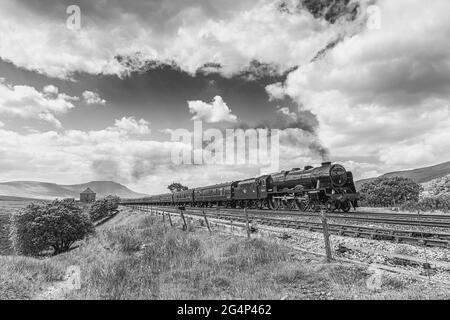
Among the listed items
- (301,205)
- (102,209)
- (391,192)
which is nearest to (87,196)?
(102,209)

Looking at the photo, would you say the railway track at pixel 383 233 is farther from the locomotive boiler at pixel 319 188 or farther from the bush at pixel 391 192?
the bush at pixel 391 192

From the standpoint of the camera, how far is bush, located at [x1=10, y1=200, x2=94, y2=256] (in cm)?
3803

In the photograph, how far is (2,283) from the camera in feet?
24.9

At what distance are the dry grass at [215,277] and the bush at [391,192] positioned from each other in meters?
32.2

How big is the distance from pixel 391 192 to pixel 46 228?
4343 centimetres

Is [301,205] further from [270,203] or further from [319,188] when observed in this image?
[270,203]

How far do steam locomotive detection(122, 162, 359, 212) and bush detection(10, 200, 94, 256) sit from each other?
1985cm

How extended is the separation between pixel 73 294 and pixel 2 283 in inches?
77.4

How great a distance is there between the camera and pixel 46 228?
38938 mm

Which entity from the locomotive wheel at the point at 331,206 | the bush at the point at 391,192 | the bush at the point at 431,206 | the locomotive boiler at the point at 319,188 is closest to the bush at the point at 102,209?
the locomotive boiler at the point at 319,188

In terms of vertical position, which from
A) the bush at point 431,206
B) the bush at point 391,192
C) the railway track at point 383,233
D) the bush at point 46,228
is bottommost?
the bush at point 46,228

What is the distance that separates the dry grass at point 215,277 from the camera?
6738mm
